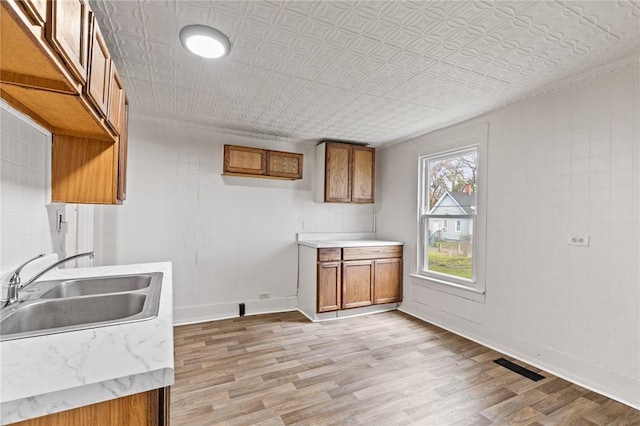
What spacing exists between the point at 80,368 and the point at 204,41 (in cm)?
178

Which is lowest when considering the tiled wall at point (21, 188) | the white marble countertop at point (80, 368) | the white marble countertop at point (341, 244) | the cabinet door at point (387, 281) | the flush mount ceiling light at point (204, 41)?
the cabinet door at point (387, 281)

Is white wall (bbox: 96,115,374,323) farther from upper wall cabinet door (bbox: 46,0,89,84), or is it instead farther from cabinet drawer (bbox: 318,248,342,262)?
upper wall cabinet door (bbox: 46,0,89,84)

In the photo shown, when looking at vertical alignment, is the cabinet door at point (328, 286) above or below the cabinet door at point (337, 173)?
below

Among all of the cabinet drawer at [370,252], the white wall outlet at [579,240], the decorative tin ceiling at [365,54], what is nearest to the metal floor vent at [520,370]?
the white wall outlet at [579,240]

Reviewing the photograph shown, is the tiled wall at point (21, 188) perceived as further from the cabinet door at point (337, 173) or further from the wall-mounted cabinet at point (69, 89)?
the cabinet door at point (337, 173)

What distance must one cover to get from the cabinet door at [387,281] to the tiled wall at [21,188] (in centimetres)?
335

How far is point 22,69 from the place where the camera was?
1.00m

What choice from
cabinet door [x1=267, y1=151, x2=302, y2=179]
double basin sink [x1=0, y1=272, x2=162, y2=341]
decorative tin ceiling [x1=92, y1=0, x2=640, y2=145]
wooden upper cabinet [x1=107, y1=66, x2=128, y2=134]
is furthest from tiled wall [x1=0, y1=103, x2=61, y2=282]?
cabinet door [x1=267, y1=151, x2=302, y2=179]

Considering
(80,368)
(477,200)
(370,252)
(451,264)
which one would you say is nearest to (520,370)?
(451,264)

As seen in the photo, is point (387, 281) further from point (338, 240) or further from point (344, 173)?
point (344, 173)

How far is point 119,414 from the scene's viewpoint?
33.2 inches

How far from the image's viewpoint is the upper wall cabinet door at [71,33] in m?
0.88

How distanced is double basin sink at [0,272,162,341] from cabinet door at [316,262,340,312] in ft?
7.03

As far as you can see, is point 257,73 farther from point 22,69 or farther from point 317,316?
point 317,316
